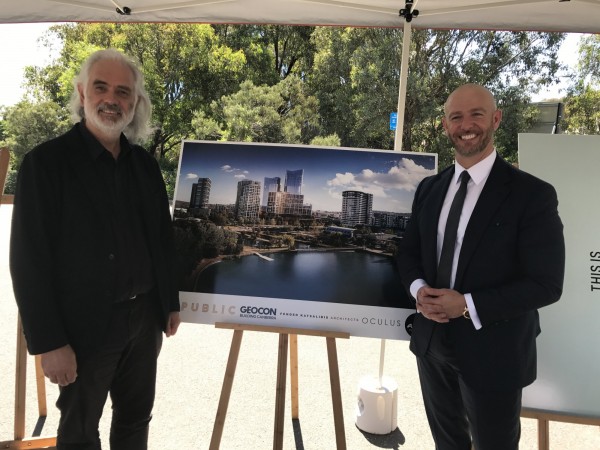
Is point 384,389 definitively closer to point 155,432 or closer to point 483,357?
point 483,357

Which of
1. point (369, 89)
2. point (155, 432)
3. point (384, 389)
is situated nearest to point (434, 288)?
point (384, 389)

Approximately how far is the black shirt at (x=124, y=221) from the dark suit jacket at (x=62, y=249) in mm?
28

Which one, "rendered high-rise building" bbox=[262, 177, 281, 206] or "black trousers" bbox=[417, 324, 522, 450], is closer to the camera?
"black trousers" bbox=[417, 324, 522, 450]

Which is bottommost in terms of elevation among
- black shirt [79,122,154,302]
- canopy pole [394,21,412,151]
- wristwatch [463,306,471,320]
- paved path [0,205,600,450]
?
paved path [0,205,600,450]

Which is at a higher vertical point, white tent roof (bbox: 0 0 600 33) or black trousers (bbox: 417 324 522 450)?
white tent roof (bbox: 0 0 600 33)

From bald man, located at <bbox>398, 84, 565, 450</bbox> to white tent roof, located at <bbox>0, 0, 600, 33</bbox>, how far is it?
3.71 ft

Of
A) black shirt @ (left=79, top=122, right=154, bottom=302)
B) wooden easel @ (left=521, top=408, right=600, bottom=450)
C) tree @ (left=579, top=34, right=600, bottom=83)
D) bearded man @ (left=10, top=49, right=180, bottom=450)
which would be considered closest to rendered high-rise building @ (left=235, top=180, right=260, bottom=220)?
bearded man @ (left=10, top=49, right=180, bottom=450)

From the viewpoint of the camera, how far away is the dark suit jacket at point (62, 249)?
4.21 feet

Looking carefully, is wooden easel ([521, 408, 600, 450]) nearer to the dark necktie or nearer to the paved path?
the paved path

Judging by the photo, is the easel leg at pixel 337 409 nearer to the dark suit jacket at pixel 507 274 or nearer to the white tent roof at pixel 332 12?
the dark suit jacket at pixel 507 274

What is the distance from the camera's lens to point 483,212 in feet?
4.64

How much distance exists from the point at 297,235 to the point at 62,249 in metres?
1.03

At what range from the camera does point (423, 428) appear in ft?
8.60

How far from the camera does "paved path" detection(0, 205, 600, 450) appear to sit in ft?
8.04
